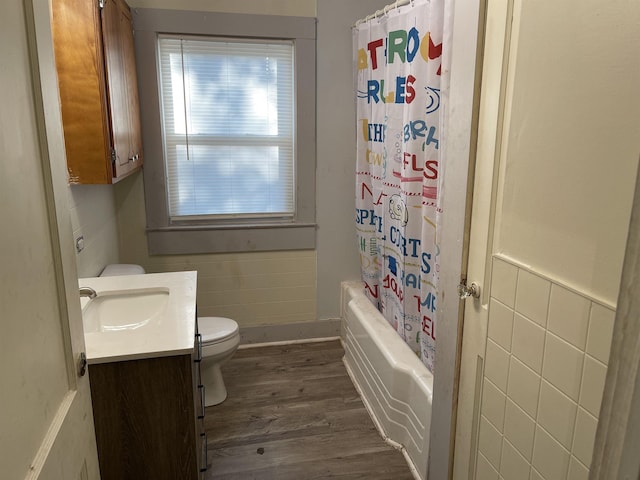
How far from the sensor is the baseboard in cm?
325

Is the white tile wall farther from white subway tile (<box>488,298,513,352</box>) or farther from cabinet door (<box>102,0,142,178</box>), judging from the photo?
cabinet door (<box>102,0,142,178</box>)

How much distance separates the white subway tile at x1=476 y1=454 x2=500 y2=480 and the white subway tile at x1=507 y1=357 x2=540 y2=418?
278mm

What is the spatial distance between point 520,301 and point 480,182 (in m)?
0.38

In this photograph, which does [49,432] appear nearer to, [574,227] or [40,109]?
[40,109]

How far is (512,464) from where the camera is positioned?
1.29m

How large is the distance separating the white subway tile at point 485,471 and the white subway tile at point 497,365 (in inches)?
10.6

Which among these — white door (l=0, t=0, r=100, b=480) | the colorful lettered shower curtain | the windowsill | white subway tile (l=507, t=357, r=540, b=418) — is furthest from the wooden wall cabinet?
white subway tile (l=507, t=357, r=540, b=418)

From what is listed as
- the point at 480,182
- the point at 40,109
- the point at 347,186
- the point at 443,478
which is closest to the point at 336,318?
the point at 347,186

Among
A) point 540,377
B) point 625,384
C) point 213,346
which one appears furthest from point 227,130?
point 625,384

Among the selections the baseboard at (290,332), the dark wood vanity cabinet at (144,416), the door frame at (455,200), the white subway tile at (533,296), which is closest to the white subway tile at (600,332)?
the white subway tile at (533,296)

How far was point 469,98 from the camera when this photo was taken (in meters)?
1.40

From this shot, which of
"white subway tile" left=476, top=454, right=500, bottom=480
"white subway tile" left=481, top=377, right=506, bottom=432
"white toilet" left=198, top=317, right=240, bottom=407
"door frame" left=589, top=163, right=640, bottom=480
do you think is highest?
"door frame" left=589, top=163, right=640, bottom=480

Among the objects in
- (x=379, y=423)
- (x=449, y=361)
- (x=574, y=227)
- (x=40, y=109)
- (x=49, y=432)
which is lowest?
(x=379, y=423)

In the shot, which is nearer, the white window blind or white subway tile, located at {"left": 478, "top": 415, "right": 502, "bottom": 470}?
white subway tile, located at {"left": 478, "top": 415, "right": 502, "bottom": 470}
